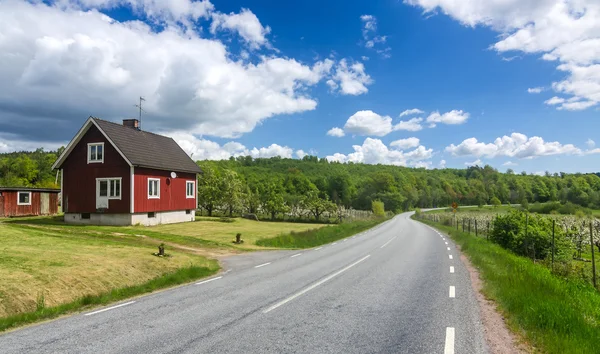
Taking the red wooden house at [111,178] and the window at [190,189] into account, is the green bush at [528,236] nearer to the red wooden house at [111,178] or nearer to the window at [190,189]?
the red wooden house at [111,178]

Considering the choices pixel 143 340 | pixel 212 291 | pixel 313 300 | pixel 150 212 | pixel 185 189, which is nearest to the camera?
pixel 143 340

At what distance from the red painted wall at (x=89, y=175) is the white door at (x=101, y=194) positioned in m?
0.33

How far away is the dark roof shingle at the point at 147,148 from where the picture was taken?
30734 millimetres

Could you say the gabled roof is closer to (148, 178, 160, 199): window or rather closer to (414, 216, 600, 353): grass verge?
(148, 178, 160, 199): window

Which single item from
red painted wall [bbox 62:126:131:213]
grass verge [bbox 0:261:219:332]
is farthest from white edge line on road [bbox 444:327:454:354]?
red painted wall [bbox 62:126:131:213]

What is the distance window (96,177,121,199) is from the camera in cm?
3031

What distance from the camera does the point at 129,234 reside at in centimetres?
2358

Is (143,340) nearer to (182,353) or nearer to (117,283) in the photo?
(182,353)

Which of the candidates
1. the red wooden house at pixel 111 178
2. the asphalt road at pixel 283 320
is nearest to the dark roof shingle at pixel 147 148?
→ the red wooden house at pixel 111 178

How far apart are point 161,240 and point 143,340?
1674cm

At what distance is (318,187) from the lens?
144 m

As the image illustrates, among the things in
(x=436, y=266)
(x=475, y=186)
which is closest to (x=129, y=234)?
→ (x=436, y=266)

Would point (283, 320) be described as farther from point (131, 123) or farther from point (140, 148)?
point (131, 123)

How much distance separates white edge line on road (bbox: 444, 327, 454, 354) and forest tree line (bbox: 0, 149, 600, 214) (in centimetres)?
4957
